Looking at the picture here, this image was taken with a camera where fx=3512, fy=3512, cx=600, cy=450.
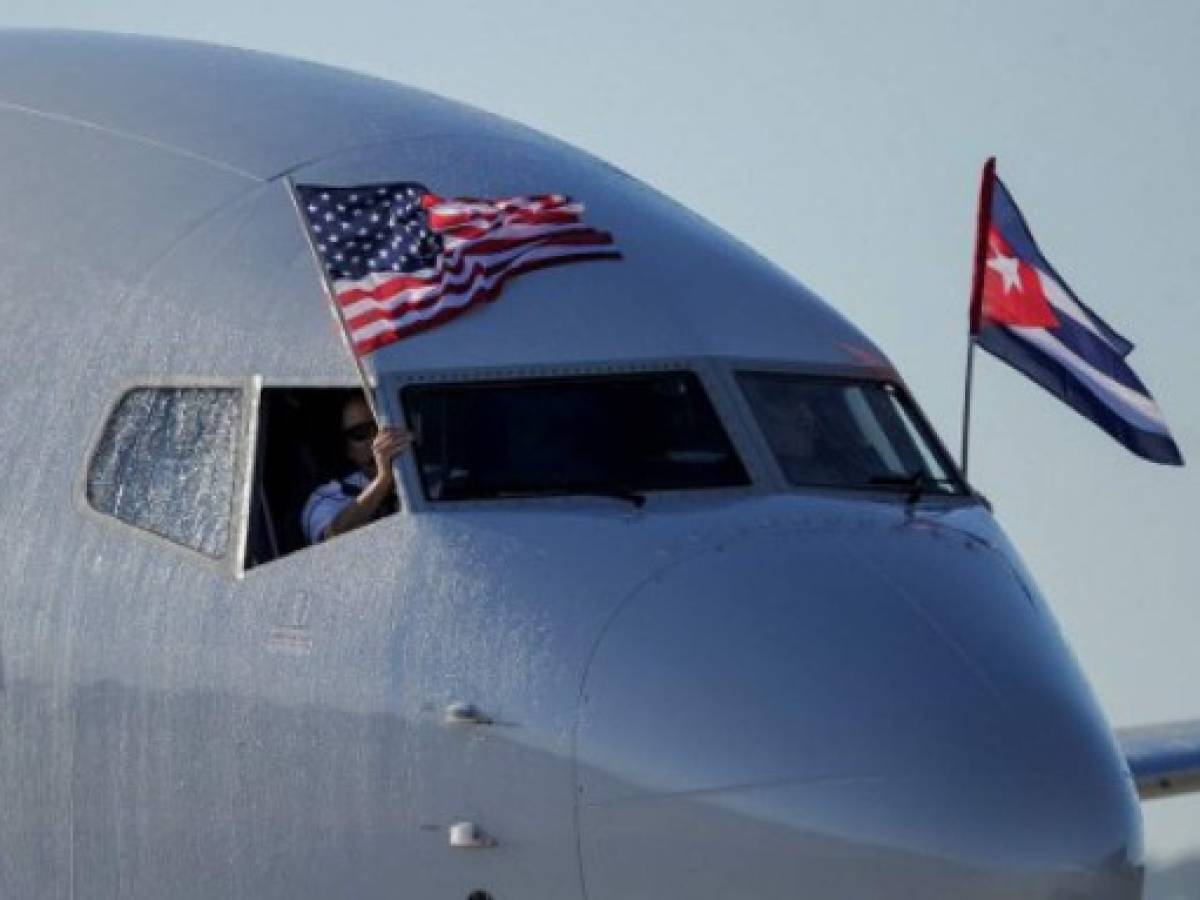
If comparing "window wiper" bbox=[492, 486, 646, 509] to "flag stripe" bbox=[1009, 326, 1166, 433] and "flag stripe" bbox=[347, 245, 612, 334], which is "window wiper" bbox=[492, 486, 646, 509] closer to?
"flag stripe" bbox=[347, 245, 612, 334]

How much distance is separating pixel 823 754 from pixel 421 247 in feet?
11.8

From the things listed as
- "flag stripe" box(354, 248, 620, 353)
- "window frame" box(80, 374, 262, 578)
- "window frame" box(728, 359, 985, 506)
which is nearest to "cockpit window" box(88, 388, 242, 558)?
"window frame" box(80, 374, 262, 578)

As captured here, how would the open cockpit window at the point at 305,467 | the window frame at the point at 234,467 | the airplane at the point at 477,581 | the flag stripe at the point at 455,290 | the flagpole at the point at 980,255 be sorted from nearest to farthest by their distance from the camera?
1. the airplane at the point at 477,581
2. the window frame at the point at 234,467
3. the open cockpit window at the point at 305,467
4. the flag stripe at the point at 455,290
5. the flagpole at the point at 980,255

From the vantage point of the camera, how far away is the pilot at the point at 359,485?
16.1 metres

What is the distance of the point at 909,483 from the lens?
56.3 feet

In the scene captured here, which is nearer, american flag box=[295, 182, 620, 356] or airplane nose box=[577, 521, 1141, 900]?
airplane nose box=[577, 521, 1141, 900]

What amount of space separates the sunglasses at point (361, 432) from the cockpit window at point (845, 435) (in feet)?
5.94

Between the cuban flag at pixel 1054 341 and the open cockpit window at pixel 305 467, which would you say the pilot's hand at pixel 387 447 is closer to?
the open cockpit window at pixel 305 467

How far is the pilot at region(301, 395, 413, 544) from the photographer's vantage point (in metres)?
16.1

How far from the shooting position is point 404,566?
15.7 meters

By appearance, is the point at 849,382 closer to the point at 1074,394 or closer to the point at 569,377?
the point at 569,377

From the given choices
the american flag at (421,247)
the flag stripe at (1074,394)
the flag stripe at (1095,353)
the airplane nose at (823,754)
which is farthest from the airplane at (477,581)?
the flag stripe at (1095,353)

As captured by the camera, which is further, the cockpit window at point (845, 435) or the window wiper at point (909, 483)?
the window wiper at point (909, 483)

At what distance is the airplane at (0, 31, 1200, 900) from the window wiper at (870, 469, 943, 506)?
4 centimetres
